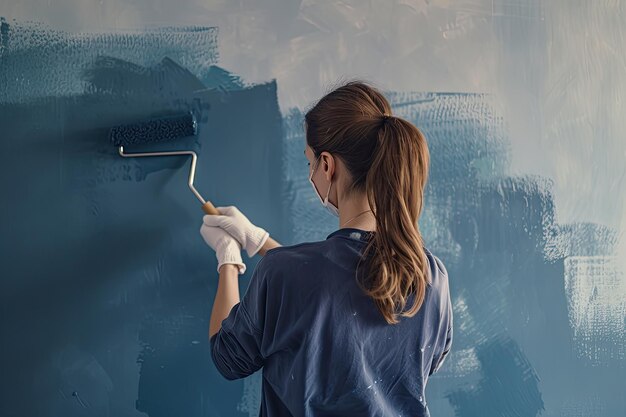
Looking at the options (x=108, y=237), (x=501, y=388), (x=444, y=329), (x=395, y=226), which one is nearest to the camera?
(x=395, y=226)

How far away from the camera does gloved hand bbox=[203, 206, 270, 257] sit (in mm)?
1237

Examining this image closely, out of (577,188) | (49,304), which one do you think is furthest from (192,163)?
(577,188)

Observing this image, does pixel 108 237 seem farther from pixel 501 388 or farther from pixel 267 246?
pixel 501 388

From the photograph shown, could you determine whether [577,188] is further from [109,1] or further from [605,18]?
[109,1]

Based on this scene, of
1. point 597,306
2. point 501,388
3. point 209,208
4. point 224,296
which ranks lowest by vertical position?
point 501,388

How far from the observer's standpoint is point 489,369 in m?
1.40

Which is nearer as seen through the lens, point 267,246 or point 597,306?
point 267,246

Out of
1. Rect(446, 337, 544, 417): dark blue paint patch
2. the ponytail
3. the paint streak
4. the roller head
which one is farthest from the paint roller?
the paint streak

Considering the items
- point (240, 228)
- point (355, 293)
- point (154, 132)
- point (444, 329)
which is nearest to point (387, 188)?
point (355, 293)

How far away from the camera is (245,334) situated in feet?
3.26

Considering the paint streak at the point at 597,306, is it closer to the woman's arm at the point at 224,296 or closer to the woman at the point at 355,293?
the woman at the point at 355,293

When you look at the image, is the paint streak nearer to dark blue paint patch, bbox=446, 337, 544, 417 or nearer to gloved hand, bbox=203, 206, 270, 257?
dark blue paint patch, bbox=446, 337, 544, 417

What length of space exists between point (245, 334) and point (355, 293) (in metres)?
0.19

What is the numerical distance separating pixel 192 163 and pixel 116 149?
0.16m
